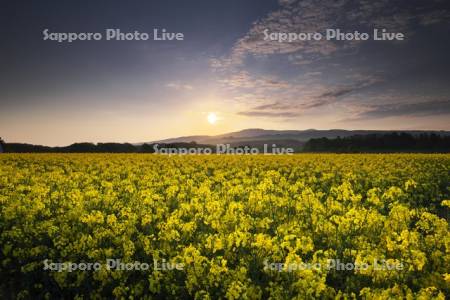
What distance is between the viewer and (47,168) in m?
28.6

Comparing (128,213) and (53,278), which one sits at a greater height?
(128,213)

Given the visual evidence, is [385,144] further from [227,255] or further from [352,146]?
[227,255]

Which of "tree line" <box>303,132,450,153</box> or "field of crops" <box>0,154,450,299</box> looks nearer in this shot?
"field of crops" <box>0,154,450,299</box>

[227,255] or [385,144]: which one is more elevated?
[385,144]

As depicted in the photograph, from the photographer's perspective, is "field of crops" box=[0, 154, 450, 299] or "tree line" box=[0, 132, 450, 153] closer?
"field of crops" box=[0, 154, 450, 299]

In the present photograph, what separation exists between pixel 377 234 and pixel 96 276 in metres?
6.21

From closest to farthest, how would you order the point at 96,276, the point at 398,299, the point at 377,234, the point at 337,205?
the point at 398,299 → the point at 96,276 → the point at 377,234 → the point at 337,205

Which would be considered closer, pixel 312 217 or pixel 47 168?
pixel 312 217

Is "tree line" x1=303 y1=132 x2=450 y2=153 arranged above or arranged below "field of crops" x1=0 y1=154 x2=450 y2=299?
above

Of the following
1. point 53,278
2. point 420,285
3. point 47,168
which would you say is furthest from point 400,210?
point 47,168

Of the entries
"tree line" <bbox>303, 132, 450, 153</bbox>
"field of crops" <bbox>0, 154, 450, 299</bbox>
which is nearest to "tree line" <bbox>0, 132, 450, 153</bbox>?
"tree line" <bbox>303, 132, 450, 153</bbox>

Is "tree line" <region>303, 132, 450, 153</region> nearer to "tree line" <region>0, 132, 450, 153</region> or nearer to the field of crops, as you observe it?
"tree line" <region>0, 132, 450, 153</region>

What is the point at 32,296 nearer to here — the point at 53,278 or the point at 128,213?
the point at 53,278

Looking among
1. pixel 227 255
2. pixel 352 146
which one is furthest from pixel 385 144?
pixel 227 255
